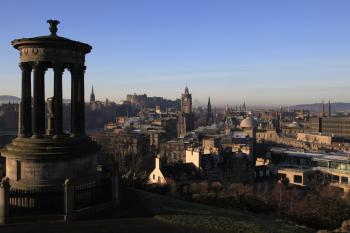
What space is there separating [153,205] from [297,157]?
5689 cm

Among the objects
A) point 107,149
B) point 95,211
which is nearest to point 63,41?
point 95,211

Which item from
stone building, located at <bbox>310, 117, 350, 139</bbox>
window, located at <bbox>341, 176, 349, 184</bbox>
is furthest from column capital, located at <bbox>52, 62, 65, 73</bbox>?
stone building, located at <bbox>310, 117, 350, 139</bbox>

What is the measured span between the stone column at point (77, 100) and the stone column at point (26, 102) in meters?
2.06

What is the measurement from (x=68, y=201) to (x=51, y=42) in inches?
296

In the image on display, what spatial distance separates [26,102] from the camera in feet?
67.8

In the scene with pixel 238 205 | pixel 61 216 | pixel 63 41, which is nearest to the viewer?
pixel 61 216

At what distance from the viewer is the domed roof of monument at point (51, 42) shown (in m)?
19.9

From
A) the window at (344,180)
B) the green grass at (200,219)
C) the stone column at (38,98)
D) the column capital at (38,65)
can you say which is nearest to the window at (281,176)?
the window at (344,180)

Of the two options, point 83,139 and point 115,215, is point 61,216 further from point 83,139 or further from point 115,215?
point 83,139

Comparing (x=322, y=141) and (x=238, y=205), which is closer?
(x=238, y=205)

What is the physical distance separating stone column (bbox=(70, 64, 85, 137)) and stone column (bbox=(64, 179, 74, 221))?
4.67m

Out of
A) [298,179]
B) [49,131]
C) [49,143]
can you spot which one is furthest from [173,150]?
[49,143]

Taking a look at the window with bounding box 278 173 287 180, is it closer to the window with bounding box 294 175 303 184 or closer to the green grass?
the window with bounding box 294 175 303 184

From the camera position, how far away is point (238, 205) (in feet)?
92.5
